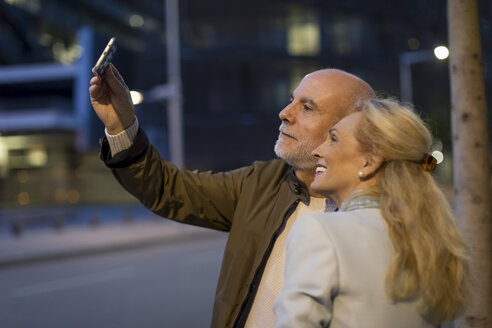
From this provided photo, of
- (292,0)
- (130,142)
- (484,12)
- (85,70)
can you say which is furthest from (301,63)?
(130,142)

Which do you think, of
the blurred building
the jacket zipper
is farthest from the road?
the blurred building

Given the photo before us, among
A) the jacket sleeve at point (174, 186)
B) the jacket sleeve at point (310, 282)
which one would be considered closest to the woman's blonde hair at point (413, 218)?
the jacket sleeve at point (310, 282)

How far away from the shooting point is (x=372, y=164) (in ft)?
4.73

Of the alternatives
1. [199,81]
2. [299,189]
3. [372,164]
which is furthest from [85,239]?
[199,81]

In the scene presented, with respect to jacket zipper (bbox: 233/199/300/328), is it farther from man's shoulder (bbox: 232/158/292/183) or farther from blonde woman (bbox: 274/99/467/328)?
blonde woman (bbox: 274/99/467/328)

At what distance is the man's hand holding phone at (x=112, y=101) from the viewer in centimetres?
176

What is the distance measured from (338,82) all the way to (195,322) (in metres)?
4.59

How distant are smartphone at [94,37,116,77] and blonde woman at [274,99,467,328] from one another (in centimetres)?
73

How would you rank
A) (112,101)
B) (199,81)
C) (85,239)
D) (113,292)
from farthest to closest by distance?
(199,81), (85,239), (113,292), (112,101)

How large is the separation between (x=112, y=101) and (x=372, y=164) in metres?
0.87

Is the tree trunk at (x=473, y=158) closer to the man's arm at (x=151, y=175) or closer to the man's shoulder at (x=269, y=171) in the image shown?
the man's shoulder at (x=269, y=171)

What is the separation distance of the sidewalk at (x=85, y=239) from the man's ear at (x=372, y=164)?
998cm

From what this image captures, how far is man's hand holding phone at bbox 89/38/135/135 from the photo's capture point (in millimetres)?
1761

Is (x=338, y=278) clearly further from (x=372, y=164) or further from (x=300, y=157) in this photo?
(x=300, y=157)
